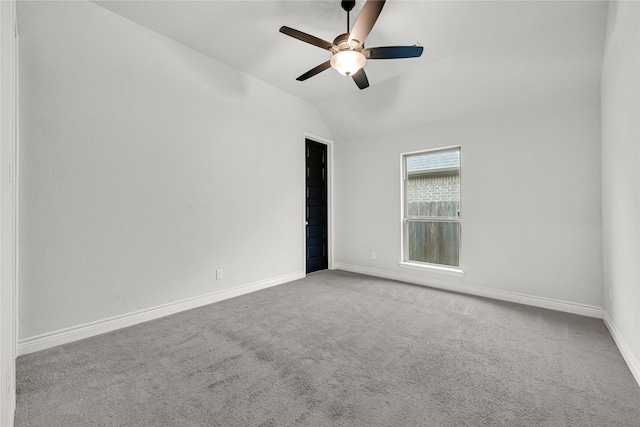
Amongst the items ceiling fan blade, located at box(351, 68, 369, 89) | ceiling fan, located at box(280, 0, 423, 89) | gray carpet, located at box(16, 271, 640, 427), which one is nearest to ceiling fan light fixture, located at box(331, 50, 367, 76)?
ceiling fan, located at box(280, 0, 423, 89)

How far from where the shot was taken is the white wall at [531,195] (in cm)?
302

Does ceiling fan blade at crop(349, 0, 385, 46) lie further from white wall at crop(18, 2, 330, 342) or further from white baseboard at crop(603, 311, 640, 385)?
white baseboard at crop(603, 311, 640, 385)

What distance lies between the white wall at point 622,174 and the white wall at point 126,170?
11.8 feet

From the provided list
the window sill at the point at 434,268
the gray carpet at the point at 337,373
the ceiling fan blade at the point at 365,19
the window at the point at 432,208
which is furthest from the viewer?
the window at the point at 432,208

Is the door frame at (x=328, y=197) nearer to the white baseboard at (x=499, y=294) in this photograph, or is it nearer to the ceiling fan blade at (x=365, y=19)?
the white baseboard at (x=499, y=294)

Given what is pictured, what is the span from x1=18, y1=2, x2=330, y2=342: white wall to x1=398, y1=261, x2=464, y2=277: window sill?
2.20 metres

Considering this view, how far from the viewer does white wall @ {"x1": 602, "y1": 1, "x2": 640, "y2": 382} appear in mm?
1932

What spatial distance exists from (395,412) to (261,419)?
743mm

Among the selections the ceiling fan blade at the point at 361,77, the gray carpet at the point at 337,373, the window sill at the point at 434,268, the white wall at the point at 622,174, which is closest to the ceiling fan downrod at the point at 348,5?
the ceiling fan blade at the point at 361,77

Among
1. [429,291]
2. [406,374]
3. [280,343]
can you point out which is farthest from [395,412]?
[429,291]

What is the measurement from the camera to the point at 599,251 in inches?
117

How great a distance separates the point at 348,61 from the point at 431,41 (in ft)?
3.86

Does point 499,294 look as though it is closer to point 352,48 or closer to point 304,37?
point 352,48

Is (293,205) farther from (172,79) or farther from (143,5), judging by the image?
(143,5)
